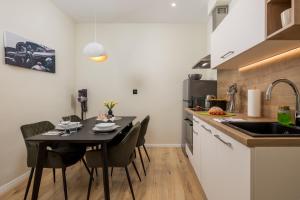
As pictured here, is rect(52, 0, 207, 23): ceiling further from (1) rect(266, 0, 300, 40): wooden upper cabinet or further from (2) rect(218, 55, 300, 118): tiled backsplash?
(1) rect(266, 0, 300, 40): wooden upper cabinet

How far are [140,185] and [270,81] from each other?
1912 millimetres

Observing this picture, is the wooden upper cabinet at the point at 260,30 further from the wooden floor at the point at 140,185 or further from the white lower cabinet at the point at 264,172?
the wooden floor at the point at 140,185

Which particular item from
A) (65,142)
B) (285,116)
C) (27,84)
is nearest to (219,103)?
(285,116)

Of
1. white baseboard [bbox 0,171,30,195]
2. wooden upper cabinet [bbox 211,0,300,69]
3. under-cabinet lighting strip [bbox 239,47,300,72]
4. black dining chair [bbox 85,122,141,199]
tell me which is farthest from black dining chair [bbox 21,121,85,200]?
under-cabinet lighting strip [bbox 239,47,300,72]

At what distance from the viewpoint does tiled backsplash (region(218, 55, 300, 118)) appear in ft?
5.68

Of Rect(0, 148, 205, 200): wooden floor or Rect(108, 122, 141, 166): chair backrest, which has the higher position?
Rect(108, 122, 141, 166): chair backrest

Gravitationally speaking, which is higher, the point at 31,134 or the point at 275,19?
the point at 275,19

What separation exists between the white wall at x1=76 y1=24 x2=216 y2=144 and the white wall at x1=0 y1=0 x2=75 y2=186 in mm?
671

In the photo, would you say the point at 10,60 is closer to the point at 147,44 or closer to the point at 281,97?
the point at 147,44

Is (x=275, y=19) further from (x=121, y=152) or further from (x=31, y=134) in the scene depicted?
(x=31, y=134)

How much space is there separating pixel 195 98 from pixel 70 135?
2214mm

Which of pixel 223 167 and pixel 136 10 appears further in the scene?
pixel 136 10

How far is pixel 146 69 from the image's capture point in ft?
14.9

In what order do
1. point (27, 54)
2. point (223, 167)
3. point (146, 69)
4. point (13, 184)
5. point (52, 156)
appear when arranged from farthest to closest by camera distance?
point (146, 69), point (27, 54), point (13, 184), point (52, 156), point (223, 167)
